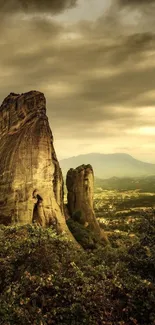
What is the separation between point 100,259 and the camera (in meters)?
25.7

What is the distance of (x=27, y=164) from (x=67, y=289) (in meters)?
28.4

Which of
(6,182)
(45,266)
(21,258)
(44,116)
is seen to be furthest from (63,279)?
(44,116)

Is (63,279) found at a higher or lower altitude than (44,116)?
lower

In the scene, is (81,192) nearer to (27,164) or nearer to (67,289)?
(27,164)

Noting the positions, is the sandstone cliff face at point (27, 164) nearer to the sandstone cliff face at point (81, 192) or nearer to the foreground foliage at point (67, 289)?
the sandstone cliff face at point (81, 192)

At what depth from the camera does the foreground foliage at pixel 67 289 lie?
41.7 feet

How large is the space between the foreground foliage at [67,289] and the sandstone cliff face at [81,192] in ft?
131

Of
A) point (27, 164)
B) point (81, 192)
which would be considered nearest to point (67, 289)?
point (27, 164)

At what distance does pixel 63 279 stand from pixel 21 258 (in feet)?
13.1

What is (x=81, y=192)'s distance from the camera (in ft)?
202

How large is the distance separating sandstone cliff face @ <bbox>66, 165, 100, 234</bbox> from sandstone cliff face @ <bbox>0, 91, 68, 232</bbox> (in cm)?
1658

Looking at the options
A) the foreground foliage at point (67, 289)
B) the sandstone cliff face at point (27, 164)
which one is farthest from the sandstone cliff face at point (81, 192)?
the foreground foliage at point (67, 289)

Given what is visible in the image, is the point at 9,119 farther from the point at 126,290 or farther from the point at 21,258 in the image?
the point at 126,290

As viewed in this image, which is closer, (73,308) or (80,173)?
(73,308)
